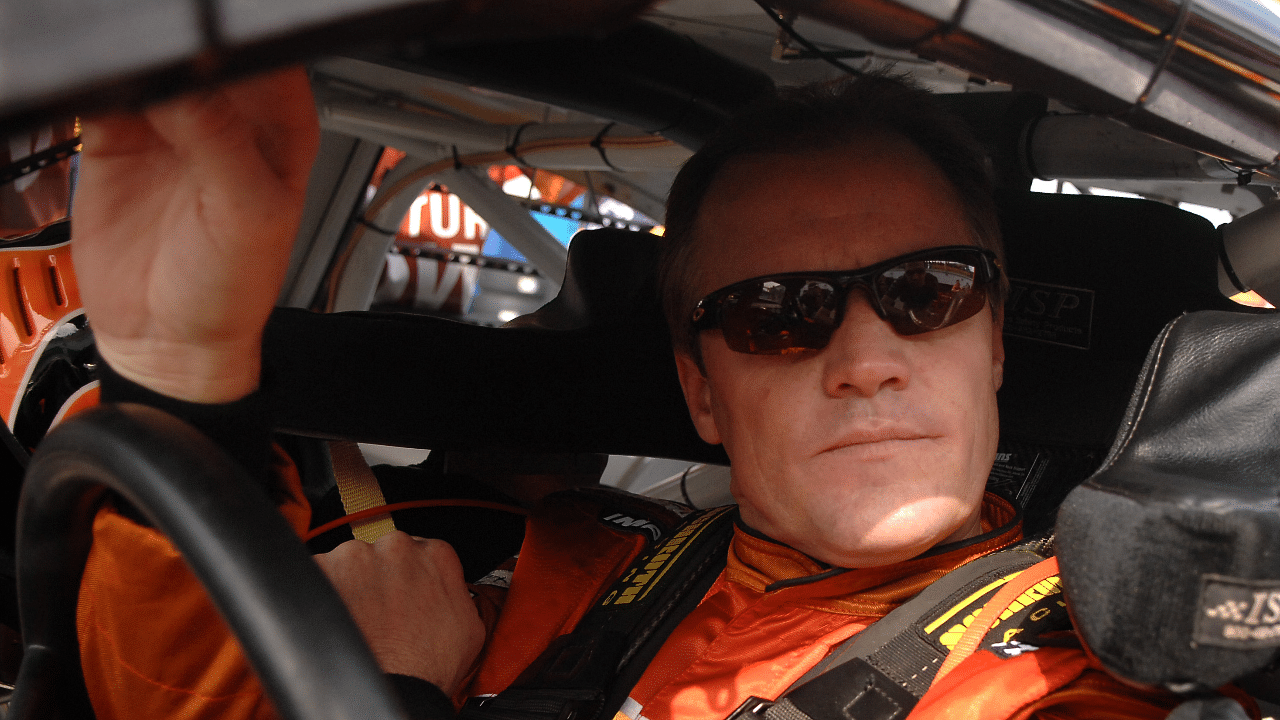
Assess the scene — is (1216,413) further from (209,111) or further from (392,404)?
(392,404)

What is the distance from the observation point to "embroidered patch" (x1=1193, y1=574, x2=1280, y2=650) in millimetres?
684

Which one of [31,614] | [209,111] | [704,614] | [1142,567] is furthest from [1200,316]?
[31,614]

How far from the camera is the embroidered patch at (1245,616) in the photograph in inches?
26.9

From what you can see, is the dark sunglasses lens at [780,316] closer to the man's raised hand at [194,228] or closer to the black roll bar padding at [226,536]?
the man's raised hand at [194,228]

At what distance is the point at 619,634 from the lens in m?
1.25

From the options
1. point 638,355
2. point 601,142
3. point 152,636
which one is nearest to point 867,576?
point 638,355

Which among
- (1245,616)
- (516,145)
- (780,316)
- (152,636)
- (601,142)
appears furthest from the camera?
(516,145)

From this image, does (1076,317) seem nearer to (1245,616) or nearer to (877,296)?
(877,296)

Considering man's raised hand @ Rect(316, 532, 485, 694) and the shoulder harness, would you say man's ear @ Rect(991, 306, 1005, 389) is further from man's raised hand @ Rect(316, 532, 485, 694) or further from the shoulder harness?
man's raised hand @ Rect(316, 532, 485, 694)

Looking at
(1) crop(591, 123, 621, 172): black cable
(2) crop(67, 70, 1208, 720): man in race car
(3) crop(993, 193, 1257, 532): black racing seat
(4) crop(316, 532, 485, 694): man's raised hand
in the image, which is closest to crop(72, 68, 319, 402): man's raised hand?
(2) crop(67, 70, 1208, 720): man in race car

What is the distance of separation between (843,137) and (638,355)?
50 centimetres

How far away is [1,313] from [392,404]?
0.64m

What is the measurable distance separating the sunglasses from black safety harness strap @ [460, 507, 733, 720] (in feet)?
1.18

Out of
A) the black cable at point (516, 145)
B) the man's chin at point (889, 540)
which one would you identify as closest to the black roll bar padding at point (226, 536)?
the man's chin at point (889, 540)
